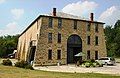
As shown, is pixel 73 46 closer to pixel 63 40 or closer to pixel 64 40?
pixel 64 40

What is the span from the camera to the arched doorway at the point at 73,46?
161 ft

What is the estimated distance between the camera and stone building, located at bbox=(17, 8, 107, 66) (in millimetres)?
45500

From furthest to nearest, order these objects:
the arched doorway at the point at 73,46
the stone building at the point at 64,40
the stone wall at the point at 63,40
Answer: the arched doorway at the point at 73,46 < the stone building at the point at 64,40 < the stone wall at the point at 63,40

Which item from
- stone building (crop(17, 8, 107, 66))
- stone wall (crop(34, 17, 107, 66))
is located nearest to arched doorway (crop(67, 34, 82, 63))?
stone building (crop(17, 8, 107, 66))

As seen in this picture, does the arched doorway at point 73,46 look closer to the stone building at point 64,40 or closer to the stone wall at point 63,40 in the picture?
the stone building at point 64,40

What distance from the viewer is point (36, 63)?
44.3 metres

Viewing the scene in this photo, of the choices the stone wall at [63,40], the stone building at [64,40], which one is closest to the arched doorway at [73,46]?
the stone building at [64,40]

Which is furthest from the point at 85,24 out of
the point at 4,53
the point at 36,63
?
the point at 4,53

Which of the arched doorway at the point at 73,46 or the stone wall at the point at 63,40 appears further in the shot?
the arched doorway at the point at 73,46

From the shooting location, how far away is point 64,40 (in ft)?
158

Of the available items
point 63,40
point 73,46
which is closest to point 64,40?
point 63,40

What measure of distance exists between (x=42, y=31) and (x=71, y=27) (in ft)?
21.5

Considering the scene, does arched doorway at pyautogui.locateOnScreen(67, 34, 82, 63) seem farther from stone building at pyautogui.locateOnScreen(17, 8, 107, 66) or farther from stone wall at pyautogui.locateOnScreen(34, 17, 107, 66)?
stone wall at pyautogui.locateOnScreen(34, 17, 107, 66)

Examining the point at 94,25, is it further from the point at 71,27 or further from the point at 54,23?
the point at 54,23
